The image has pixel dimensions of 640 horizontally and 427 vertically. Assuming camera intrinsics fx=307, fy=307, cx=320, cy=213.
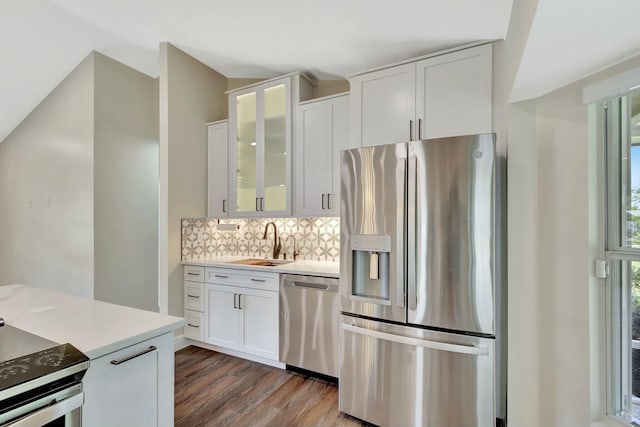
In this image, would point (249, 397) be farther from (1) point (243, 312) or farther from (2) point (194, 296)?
(2) point (194, 296)

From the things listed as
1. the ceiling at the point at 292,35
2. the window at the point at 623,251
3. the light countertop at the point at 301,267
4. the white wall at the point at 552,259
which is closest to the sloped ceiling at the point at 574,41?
the ceiling at the point at 292,35

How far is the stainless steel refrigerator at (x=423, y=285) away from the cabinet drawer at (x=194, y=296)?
1672 mm

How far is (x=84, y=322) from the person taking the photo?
1.27m

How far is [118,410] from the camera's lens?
1.11m

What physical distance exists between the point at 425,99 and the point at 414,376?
73.4 inches

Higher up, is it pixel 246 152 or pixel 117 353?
pixel 246 152

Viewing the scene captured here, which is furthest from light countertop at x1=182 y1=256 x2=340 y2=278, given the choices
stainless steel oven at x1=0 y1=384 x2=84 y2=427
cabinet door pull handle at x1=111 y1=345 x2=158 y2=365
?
stainless steel oven at x1=0 y1=384 x2=84 y2=427

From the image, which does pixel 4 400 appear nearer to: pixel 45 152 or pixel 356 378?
pixel 356 378

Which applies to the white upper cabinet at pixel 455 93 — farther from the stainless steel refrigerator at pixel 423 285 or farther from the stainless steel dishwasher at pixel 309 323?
the stainless steel dishwasher at pixel 309 323

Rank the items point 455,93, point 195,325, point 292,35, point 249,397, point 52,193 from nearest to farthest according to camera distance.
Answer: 1. point 455,93
2. point 249,397
3. point 292,35
4. point 195,325
5. point 52,193

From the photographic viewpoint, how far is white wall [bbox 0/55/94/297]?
11.3ft

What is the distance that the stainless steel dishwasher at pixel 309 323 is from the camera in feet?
7.94

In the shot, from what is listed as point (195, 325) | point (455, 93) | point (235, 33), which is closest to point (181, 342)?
point (195, 325)

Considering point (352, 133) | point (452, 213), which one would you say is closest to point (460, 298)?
point (452, 213)
